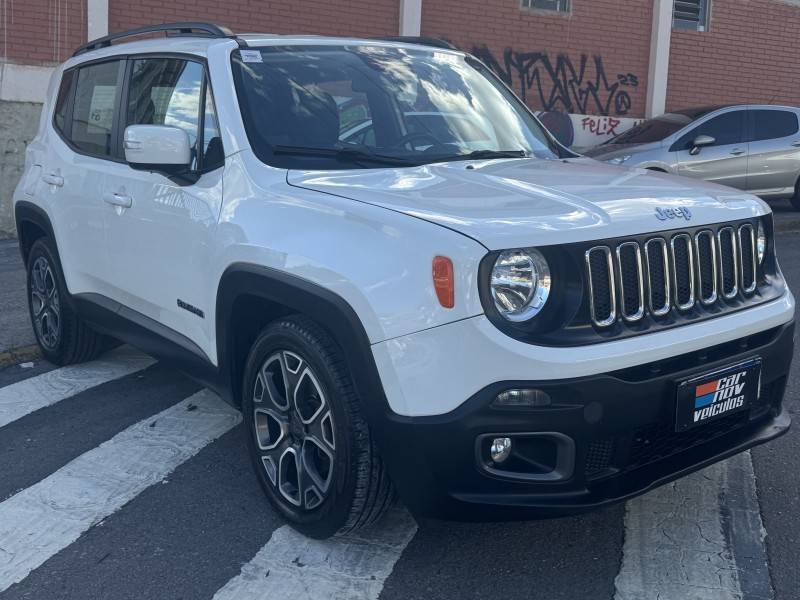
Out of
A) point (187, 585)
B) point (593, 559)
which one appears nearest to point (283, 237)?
point (187, 585)

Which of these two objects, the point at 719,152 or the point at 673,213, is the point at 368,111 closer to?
the point at 673,213

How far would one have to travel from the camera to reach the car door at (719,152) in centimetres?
1260

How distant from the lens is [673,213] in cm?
345

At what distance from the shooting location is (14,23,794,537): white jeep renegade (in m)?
3.07

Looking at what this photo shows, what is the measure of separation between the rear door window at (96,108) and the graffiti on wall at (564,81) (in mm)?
10244

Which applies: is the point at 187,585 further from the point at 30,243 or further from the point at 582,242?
the point at 30,243

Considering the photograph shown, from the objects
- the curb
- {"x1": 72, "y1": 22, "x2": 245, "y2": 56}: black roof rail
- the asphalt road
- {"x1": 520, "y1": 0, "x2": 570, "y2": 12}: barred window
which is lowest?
the curb

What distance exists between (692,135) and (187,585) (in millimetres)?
10833

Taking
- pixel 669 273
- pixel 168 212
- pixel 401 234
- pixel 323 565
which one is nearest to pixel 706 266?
pixel 669 273

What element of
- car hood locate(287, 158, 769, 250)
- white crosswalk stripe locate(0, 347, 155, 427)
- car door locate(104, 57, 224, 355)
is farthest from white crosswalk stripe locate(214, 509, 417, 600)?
white crosswalk stripe locate(0, 347, 155, 427)

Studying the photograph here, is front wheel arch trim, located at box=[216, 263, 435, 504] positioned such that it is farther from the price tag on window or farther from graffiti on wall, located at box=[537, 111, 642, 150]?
graffiti on wall, located at box=[537, 111, 642, 150]

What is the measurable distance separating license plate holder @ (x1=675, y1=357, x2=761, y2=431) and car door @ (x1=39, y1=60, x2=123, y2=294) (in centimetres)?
311

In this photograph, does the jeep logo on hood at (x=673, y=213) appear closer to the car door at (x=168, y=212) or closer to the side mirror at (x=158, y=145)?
the car door at (x=168, y=212)

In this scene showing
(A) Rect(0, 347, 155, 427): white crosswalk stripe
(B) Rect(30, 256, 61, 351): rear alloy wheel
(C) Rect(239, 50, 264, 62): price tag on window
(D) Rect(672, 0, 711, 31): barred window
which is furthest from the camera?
(D) Rect(672, 0, 711, 31): barred window
